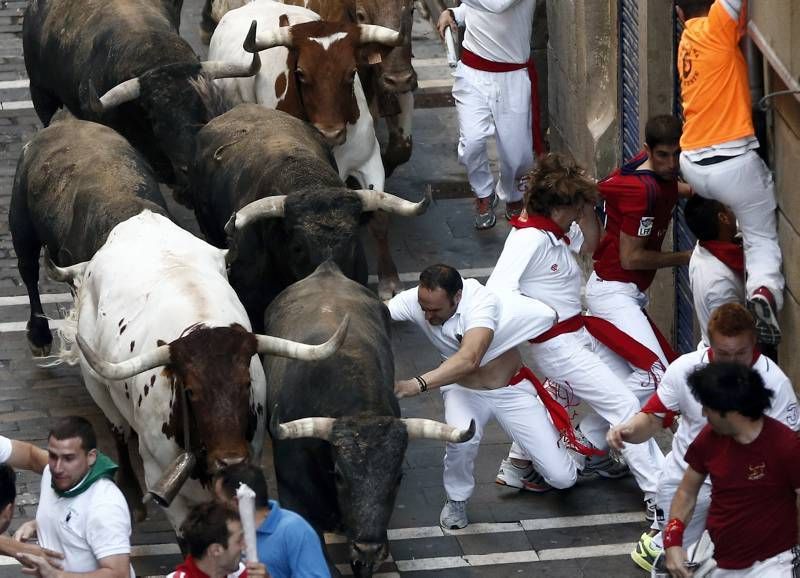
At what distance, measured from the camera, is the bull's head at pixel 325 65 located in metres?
13.2

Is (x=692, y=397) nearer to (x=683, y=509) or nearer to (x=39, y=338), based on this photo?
(x=683, y=509)

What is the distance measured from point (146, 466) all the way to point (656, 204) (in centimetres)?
334

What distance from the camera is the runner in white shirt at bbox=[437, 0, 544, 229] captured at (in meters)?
14.3

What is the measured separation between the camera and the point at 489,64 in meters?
14.5

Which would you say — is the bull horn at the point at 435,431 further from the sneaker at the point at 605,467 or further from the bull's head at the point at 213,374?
the sneaker at the point at 605,467

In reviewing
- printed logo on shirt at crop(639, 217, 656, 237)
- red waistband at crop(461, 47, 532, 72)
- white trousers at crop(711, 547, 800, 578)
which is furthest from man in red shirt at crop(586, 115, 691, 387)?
red waistband at crop(461, 47, 532, 72)

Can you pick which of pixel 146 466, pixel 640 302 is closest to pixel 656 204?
pixel 640 302

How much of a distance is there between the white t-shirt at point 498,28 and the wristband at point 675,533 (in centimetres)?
709

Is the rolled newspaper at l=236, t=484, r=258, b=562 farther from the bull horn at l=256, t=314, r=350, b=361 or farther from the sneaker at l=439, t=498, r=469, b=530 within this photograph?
the sneaker at l=439, t=498, r=469, b=530

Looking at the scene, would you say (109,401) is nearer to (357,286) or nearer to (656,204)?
(357,286)

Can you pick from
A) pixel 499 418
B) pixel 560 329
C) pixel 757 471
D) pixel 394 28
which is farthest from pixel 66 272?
pixel 394 28

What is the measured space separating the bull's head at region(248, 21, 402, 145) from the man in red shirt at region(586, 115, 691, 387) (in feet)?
10.4

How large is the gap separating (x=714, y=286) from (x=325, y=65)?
4.51m

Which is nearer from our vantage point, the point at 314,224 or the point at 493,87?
the point at 314,224
